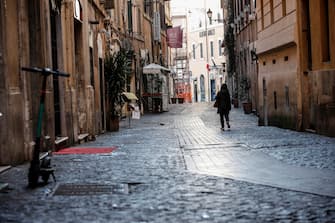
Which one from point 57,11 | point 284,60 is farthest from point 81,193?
point 284,60

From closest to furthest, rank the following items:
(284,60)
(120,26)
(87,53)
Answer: (87,53), (284,60), (120,26)

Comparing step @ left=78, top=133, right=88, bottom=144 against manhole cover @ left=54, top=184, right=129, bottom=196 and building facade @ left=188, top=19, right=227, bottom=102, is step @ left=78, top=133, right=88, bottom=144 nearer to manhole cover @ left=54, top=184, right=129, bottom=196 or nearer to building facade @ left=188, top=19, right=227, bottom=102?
manhole cover @ left=54, top=184, right=129, bottom=196

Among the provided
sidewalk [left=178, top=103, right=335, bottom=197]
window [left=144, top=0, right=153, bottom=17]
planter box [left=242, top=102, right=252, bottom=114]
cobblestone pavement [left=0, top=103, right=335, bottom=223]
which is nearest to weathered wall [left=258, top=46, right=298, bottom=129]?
sidewalk [left=178, top=103, right=335, bottom=197]

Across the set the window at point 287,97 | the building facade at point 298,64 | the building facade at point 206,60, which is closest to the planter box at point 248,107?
the building facade at point 298,64

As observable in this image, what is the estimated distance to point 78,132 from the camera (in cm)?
1847

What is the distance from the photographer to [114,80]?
989 inches

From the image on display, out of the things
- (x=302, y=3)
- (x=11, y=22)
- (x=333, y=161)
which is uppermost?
(x=302, y=3)

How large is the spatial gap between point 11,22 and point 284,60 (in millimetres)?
12336

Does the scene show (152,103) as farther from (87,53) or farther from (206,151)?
(206,151)

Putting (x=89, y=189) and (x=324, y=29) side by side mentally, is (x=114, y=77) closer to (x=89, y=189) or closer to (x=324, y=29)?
(x=324, y=29)

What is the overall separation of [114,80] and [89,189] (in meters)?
16.5

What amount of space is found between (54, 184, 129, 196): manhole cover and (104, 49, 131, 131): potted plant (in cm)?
1586

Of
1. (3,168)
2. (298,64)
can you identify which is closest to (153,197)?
(3,168)

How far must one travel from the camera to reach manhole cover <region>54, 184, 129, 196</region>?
27.6 feet
